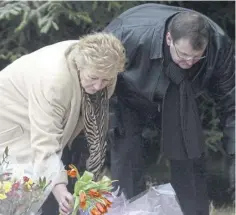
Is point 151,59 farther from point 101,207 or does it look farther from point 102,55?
point 101,207

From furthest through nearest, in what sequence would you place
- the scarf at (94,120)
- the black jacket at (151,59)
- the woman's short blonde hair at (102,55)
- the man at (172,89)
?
1. the black jacket at (151,59)
2. the man at (172,89)
3. the scarf at (94,120)
4. the woman's short blonde hair at (102,55)

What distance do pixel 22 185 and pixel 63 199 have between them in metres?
0.30

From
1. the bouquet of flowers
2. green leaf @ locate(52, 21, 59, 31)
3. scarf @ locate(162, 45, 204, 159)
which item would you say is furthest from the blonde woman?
green leaf @ locate(52, 21, 59, 31)

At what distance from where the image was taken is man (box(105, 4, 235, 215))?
11.0ft

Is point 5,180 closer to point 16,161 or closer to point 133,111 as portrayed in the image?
point 16,161

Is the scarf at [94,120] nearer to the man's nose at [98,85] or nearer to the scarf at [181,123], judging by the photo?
the man's nose at [98,85]

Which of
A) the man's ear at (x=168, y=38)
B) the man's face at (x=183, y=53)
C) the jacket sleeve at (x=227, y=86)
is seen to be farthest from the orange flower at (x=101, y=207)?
the jacket sleeve at (x=227, y=86)

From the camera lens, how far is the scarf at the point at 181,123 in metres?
3.59

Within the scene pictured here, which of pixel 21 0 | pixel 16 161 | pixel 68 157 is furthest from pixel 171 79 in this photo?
pixel 21 0

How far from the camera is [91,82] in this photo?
9.48 feet

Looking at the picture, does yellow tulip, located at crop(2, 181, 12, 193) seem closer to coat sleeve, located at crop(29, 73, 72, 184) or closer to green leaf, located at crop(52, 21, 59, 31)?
coat sleeve, located at crop(29, 73, 72, 184)

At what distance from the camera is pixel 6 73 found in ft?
10.2

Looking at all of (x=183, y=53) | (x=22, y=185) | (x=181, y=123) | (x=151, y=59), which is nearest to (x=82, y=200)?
(x=22, y=185)

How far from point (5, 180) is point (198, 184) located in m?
1.62
